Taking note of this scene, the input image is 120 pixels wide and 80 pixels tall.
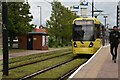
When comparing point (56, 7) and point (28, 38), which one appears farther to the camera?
point (56, 7)

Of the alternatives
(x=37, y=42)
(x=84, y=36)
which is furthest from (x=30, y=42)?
(x=84, y=36)

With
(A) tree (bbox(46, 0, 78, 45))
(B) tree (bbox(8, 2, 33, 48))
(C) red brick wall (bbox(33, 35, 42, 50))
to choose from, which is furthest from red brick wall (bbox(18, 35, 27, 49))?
(A) tree (bbox(46, 0, 78, 45))

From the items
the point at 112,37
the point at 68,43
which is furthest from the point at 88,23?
the point at 68,43

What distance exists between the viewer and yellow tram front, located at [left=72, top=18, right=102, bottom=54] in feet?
94.4

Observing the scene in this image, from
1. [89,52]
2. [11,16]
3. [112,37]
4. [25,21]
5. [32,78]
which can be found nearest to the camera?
[32,78]

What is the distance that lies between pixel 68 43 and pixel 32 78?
56.8 metres

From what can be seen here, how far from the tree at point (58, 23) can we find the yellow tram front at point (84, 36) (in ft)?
113

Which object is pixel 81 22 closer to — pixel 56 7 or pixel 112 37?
pixel 112 37

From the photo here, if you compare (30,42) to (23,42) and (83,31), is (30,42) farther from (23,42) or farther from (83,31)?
(83,31)

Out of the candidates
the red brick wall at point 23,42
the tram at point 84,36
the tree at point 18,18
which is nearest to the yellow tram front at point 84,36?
the tram at point 84,36

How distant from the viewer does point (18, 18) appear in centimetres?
4419

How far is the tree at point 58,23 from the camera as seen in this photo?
211ft

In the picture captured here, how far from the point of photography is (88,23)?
29.5 meters

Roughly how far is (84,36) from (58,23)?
35851 millimetres
